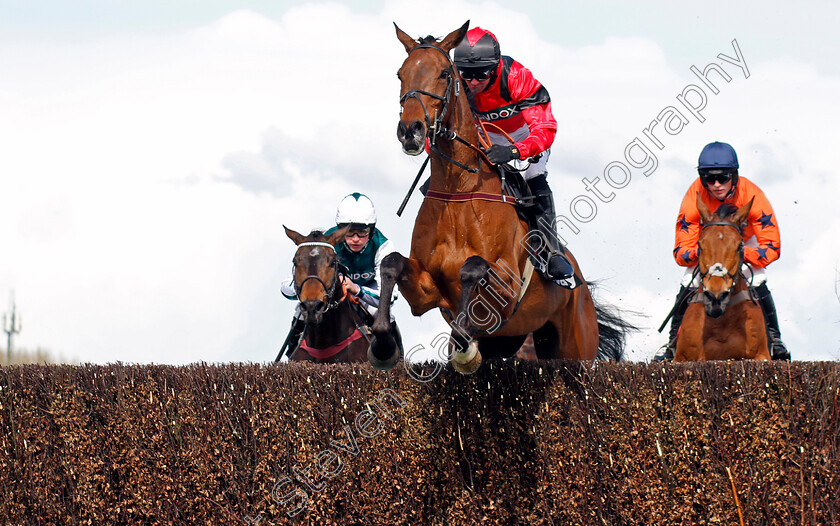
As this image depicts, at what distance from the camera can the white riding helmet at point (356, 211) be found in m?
8.30

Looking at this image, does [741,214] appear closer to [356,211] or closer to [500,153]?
[500,153]

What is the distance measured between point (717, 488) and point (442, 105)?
2871mm

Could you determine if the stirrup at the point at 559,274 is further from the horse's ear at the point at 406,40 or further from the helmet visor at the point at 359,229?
the helmet visor at the point at 359,229

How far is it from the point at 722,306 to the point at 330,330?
305cm

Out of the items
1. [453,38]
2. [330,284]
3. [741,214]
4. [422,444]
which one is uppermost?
[741,214]

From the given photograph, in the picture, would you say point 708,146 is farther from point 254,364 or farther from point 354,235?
point 254,364

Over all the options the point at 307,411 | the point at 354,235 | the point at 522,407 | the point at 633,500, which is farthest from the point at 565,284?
the point at 354,235

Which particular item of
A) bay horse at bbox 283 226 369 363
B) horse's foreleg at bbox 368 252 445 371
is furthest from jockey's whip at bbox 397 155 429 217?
bay horse at bbox 283 226 369 363

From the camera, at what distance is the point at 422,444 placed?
603 cm

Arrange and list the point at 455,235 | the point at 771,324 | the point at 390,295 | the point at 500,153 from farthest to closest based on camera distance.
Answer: the point at 771,324, the point at 500,153, the point at 455,235, the point at 390,295

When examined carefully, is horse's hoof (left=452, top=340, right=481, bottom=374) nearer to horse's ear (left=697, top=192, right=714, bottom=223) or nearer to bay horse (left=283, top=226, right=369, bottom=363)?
bay horse (left=283, top=226, right=369, bottom=363)

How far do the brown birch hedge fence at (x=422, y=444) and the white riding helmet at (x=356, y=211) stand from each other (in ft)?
7.32

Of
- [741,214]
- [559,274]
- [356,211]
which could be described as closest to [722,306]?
[741,214]

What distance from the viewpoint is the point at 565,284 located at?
623 cm
